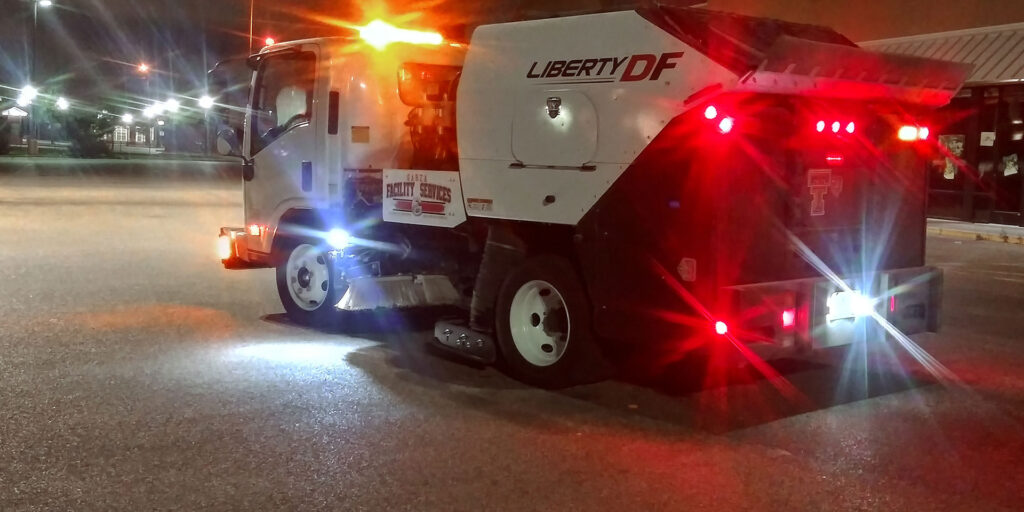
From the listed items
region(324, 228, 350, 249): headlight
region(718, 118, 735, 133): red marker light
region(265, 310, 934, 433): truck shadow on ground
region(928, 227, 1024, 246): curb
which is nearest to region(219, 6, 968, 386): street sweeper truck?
region(718, 118, 735, 133): red marker light

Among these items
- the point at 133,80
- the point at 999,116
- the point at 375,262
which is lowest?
the point at 375,262

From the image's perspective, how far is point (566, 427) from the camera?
6.31 metres

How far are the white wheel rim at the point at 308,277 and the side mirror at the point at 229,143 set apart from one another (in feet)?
4.33

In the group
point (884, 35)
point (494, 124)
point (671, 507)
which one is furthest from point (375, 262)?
point (884, 35)

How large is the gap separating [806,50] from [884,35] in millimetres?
18250

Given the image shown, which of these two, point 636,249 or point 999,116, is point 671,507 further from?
point 999,116

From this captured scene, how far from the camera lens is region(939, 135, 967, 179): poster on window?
77.8ft

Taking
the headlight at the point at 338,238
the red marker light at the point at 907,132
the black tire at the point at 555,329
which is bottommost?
the black tire at the point at 555,329

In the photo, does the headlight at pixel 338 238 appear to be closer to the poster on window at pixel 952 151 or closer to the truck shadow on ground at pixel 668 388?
the truck shadow on ground at pixel 668 388

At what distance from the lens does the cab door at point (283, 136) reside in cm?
931

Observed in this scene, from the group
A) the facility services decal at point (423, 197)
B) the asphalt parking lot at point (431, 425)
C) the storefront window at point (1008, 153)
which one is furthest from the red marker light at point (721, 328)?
the storefront window at point (1008, 153)

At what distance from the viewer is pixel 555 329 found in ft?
24.2

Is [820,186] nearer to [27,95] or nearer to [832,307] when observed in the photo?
[832,307]

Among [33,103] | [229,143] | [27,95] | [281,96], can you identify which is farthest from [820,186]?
[33,103]
